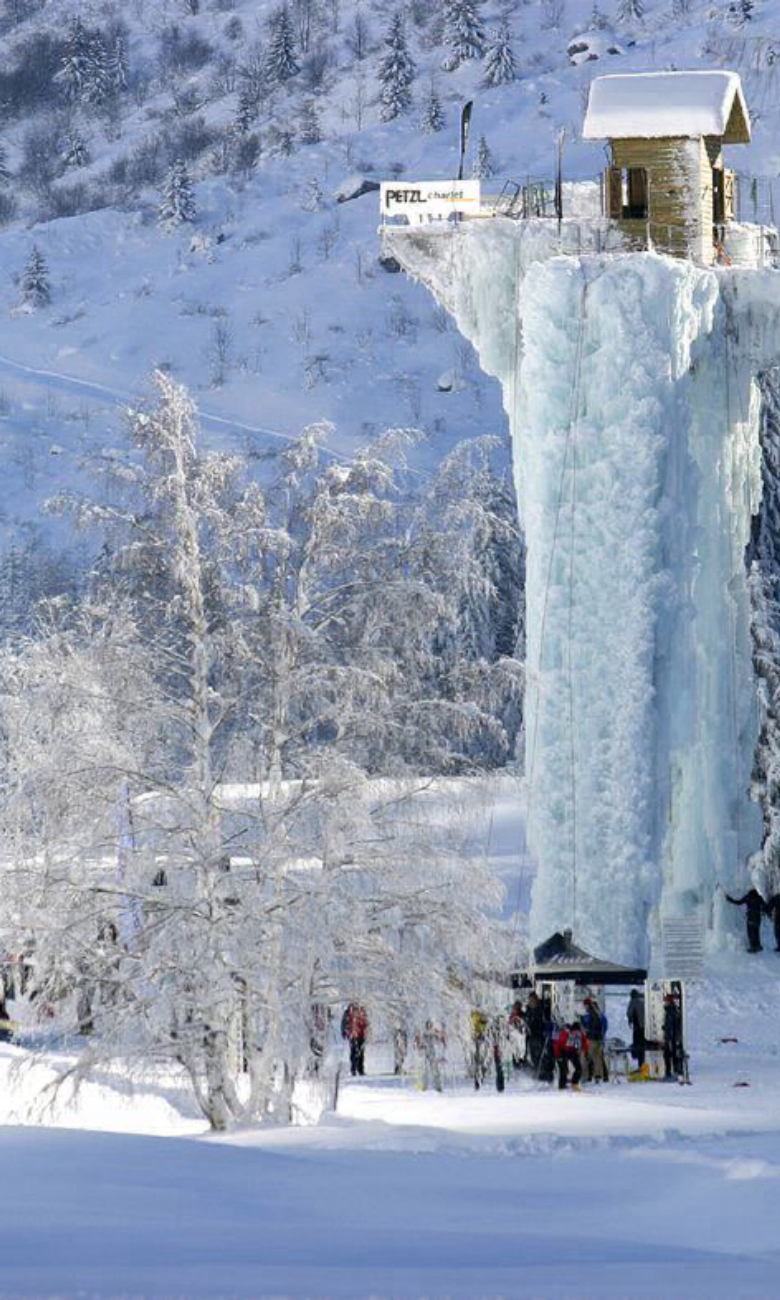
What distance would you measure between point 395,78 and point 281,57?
63.0 feet

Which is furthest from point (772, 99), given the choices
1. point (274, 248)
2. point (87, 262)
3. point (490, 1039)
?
point (490, 1039)

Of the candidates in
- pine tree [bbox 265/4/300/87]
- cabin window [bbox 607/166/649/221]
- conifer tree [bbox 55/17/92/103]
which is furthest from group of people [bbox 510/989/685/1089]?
conifer tree [bbox 55/17/92/103]

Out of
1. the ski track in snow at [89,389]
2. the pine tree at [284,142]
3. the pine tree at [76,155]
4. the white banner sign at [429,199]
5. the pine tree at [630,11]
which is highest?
the pine tree at [76,155]

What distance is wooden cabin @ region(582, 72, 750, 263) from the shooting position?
35656mm

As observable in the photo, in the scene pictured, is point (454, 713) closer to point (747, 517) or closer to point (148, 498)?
point (148, 498)

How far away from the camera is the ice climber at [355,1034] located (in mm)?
23672

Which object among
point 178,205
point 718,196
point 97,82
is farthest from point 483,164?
point 718,196

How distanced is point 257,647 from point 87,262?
11663 centimetres

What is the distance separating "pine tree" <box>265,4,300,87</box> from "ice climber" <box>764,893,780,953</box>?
13116 centimetres

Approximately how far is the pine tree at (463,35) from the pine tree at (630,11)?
7958 millimetres

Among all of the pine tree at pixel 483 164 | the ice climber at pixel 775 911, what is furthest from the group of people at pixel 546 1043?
the pine tree at pixel 483 164

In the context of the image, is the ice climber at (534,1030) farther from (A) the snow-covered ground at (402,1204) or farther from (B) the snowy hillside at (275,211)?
(B) the snowy hillside at (275,211)

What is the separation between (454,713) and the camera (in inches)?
791

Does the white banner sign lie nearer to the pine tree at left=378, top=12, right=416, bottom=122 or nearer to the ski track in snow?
the ski track in snow
